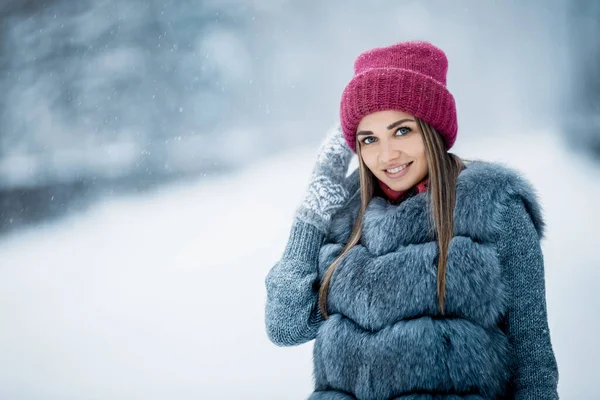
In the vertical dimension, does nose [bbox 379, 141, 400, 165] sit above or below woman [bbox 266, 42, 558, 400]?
above

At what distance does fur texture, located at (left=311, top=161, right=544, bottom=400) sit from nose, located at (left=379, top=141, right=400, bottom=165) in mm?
93

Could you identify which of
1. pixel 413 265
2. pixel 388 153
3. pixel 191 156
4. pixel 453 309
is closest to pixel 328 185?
pixel 388 153

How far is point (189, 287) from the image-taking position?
2.38 m

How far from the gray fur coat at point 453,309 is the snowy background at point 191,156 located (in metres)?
1.11

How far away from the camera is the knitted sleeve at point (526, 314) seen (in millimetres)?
995

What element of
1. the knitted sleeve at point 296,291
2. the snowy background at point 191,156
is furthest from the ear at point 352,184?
the snowy background at point 191,156

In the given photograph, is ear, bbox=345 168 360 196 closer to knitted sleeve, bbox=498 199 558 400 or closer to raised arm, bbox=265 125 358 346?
raised arm, bbox=265 125 358 346

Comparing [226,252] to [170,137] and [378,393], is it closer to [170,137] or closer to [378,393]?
[170,137]

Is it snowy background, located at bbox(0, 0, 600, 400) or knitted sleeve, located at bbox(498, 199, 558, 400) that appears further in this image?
snowy background, located at bbox(0, 0, 600, 400)

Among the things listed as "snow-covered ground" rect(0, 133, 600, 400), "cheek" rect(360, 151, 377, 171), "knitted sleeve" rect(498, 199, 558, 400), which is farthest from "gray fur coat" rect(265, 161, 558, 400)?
"snow-covered ground" rect(0, 133, 600, 400)

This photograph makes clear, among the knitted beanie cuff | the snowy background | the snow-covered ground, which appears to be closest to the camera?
the knitted beanie cuff

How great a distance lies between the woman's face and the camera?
45.7 inches

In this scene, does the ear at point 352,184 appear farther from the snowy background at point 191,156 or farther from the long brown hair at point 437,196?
the snowy background at point 191,156

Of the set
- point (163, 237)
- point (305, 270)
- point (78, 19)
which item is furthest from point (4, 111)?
point (305, 270)
